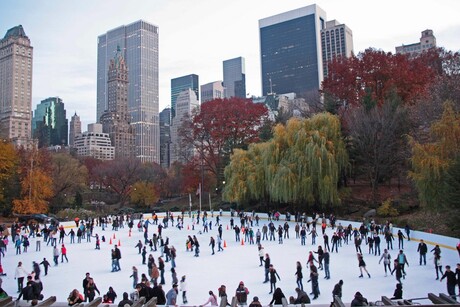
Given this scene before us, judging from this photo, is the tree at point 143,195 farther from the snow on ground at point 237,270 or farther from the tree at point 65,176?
the snow on ground at point 237,270

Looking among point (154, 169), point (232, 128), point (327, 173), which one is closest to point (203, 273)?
point (327, 173)

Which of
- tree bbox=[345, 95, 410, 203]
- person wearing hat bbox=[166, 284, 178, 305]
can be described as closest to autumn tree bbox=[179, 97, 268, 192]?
tree bbox=[345, 95, 410, 203]

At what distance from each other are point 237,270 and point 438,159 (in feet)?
48.7

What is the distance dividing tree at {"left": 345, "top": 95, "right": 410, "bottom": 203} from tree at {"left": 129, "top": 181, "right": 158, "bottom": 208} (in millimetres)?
31127

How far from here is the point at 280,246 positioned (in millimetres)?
22359

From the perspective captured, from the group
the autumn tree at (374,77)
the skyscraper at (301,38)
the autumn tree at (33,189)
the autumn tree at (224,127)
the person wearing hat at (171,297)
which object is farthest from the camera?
the skyscraper at (301,38)

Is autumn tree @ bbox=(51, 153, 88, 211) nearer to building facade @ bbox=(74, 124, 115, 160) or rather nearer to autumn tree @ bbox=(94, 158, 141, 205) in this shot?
autumn tree @ bbox=(94, 158, 141, 205)

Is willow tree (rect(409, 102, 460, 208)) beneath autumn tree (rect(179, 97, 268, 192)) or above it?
beneath

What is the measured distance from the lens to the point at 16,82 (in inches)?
7480

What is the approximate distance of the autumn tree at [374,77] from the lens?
45.9 meters

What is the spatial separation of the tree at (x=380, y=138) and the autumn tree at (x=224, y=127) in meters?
17.1

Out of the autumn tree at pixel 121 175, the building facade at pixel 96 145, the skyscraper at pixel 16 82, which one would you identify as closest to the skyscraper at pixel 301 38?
the building facade at pixel 96 145

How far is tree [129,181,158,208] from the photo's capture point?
5772 cm

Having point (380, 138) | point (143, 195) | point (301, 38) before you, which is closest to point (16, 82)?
point (301, 38)
